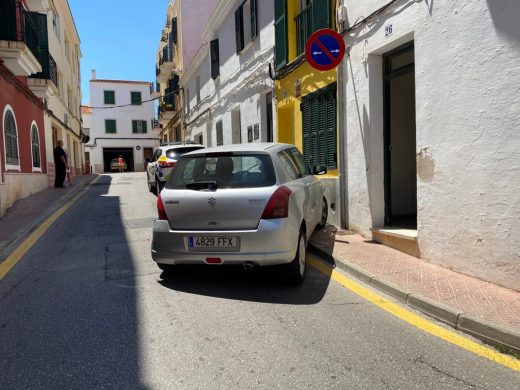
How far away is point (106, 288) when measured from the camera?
4.89 m

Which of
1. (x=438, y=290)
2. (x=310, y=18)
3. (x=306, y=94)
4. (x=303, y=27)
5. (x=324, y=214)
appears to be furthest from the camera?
(x=303, y=27)

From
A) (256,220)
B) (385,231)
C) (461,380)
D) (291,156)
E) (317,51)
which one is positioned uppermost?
(317,51)

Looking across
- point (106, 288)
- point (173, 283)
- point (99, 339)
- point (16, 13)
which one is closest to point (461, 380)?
point (99, 339)

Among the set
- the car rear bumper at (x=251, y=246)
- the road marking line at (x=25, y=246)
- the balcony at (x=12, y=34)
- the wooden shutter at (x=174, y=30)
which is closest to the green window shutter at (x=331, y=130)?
the car rear bumper at (x=251, y=246)

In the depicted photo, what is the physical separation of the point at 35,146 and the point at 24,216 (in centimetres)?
671

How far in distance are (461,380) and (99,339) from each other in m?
2.76

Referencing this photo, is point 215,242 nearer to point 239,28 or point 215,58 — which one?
point 239,28

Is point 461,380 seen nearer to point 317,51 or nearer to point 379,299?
point 379,299

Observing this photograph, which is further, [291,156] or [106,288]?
[291,156]

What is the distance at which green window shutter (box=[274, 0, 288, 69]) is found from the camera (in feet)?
33.6

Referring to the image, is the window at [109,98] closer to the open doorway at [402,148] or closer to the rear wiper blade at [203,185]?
the open doorway at [402,148]

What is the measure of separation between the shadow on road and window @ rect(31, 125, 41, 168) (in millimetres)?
12064

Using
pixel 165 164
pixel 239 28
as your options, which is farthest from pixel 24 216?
pixel 239 28

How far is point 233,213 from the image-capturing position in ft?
15.0
